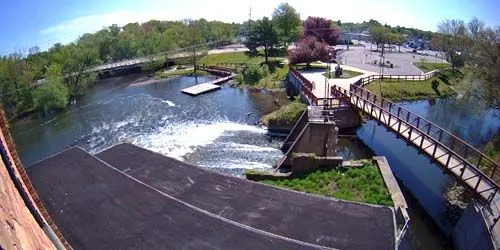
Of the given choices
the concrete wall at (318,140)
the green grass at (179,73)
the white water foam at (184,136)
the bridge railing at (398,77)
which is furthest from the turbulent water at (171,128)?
the bridge railing at (398,77)

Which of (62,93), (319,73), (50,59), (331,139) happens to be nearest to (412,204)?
(331,139)

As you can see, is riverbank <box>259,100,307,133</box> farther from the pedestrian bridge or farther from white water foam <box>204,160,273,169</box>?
white water foam <box>204,160,273,169</box>

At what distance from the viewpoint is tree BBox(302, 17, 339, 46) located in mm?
57875

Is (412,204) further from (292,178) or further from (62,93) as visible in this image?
(62,93)

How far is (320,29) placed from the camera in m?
58.1

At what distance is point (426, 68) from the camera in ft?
173

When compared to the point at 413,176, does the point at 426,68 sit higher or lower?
higher

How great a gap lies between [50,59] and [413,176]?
5234cm

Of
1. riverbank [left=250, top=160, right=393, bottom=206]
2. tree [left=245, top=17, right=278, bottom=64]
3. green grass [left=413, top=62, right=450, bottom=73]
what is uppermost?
tree [left=245, top=17, right=278, bottom=64]

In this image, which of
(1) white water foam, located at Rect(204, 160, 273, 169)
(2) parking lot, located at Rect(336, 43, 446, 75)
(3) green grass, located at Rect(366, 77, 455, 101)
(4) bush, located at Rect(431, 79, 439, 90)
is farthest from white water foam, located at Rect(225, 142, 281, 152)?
(2) parking lot, located at Rect(336, 43, 446, 75)

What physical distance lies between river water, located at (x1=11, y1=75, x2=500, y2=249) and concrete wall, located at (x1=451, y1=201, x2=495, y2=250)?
2.70 ft

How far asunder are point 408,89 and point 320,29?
21.8 meters

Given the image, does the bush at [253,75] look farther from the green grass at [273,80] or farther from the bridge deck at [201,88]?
the bridge deck at [201,88]

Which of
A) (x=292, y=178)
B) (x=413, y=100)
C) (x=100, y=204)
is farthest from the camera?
(x=413, y=100)
